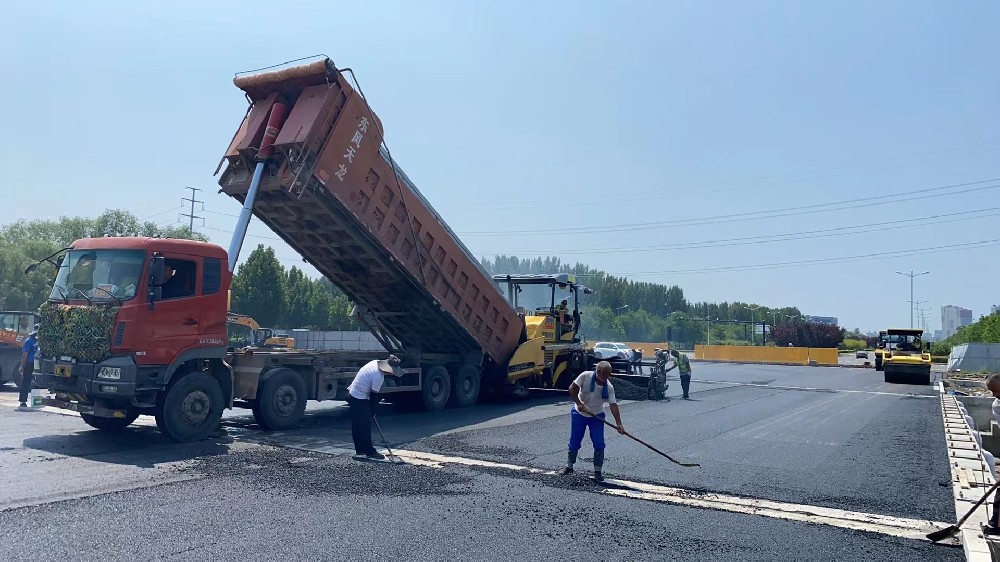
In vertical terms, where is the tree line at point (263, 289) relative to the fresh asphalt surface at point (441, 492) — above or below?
above

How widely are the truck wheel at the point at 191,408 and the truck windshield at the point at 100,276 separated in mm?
1344

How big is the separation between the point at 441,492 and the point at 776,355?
4442 cm

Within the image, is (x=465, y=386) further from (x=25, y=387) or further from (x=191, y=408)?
(x=25, y=387)

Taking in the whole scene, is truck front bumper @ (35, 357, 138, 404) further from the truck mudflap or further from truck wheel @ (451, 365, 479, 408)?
truck wheel @ (451, 365, 479, 408)

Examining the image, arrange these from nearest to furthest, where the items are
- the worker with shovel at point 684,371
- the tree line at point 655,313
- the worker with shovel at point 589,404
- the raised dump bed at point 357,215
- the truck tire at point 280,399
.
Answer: the worker with shovel at point 589,404 → the raised dump bed at point 357,215 → the truck tire at point 280,399 → the worker with shovel at point 684,371 → the tree line at point 655,313

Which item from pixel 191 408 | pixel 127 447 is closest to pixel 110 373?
pixel 127 447

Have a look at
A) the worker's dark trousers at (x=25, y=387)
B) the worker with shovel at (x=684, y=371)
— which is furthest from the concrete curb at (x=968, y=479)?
the worker's dark trousers at (x=25, y=387)

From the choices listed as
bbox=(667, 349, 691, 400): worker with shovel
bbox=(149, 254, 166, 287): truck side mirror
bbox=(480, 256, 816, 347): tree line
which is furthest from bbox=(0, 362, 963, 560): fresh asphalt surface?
bbox=(480, 256, 816, 347): tree line

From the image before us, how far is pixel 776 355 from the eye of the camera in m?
47.7

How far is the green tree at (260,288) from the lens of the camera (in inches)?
1794

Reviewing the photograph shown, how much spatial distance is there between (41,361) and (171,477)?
3.43m

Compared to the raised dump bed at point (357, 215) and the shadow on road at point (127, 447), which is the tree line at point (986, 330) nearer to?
the raised dump bed at point (357, 215)

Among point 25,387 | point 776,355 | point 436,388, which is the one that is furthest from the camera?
point 776,355

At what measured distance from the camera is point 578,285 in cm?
1816
